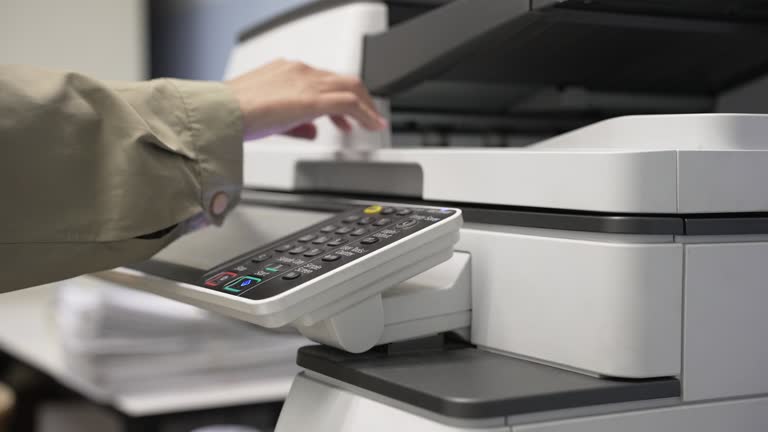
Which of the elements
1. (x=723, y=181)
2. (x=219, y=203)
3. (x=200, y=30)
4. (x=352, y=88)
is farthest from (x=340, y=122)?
(x=200, y=30)

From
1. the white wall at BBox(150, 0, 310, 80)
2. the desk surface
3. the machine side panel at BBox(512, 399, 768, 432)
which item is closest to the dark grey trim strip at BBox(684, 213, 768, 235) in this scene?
the machine side panel at BBox(512, 399, 768, 432)

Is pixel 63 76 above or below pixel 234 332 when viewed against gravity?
above

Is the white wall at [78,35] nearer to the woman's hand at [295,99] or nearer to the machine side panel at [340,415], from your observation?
the woman's hand at [295,99]

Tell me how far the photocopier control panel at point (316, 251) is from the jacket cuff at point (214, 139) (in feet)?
0.26

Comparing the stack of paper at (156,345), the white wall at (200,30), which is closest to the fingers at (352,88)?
the stack of paper at (156,345)

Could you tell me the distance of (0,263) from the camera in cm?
55

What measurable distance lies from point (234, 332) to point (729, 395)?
87cm

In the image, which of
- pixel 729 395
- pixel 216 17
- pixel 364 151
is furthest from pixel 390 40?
pixel 216 17

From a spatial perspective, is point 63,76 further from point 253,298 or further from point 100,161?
point 253,298

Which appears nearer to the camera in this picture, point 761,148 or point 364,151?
point 761,148

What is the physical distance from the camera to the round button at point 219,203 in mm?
643

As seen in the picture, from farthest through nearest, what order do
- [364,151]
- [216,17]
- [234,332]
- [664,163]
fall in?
[216,17], [234,332], [364,151], [664,163]

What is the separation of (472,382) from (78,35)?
1.94m

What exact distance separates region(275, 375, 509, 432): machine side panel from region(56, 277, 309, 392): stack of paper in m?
0.62
